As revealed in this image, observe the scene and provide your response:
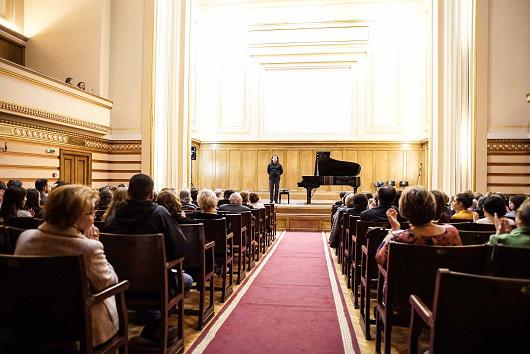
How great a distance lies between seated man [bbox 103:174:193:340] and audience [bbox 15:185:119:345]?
2.67 ft

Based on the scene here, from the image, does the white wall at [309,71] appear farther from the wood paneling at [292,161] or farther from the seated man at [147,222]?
the seated man at [147,222]

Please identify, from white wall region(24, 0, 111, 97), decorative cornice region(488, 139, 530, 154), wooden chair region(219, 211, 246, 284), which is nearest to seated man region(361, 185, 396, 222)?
wooden chair region(219, 211, 246, 284)

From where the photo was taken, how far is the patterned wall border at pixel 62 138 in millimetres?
7039

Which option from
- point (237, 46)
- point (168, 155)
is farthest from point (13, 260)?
point (237, 46)

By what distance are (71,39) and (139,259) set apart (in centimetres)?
955

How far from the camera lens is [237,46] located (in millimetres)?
15195

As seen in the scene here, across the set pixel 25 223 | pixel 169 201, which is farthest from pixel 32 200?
pixel 169 201

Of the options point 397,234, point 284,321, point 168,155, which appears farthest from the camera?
point 168,155

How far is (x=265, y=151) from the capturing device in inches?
590

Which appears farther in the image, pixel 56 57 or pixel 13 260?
pixel 56 57

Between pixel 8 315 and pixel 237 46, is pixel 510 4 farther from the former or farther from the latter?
pixel 8 315

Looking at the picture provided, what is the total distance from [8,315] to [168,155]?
9433 millimetres

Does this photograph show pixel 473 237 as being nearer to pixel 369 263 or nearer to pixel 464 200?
pixel 369 263

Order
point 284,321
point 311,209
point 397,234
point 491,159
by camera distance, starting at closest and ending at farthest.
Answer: point 397,234
point 284,321
point 491,159
point 311,209
